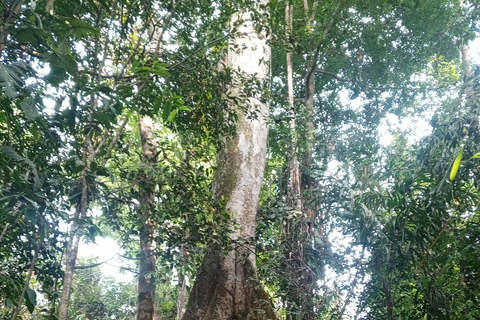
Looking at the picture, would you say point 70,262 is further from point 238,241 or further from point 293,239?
point 293,239

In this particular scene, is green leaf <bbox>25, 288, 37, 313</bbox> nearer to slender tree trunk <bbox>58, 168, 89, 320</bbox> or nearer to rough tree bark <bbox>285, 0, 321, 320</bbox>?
slender tree trunk <bbox>58, 168, 89, 320</bbox>

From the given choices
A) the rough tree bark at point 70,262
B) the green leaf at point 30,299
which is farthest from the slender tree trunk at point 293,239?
the green leaf at point 30,299

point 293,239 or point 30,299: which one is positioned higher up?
point 293,239

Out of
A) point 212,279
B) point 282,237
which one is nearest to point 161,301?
point 282,237

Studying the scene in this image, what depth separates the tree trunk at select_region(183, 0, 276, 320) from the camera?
2.71 m

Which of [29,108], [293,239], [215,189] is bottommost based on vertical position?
[29,108]

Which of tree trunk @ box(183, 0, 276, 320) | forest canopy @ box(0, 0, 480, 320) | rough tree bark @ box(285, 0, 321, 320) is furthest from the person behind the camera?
rough tree bark @ box(285, 0, 321, 320)

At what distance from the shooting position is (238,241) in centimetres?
294

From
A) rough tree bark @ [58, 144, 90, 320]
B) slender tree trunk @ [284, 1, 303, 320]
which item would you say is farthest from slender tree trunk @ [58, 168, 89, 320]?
slender tree trunk @ [284, 1, 303, 320]

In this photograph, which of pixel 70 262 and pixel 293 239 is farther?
pixel 293 239

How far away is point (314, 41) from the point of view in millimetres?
5102

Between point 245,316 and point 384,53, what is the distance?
255 inches

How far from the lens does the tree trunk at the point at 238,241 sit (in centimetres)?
271

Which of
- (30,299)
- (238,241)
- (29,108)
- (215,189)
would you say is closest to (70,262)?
(30,299)
